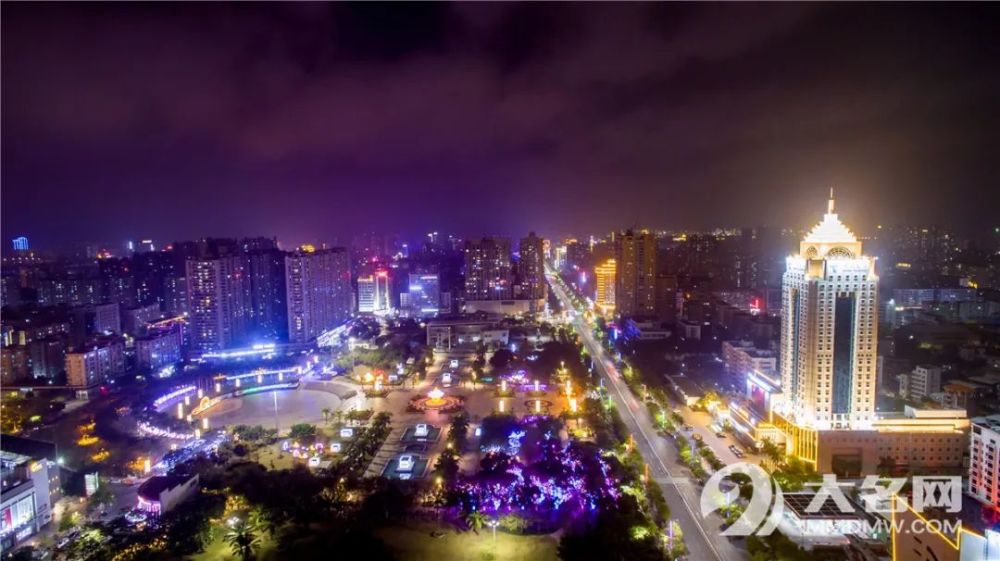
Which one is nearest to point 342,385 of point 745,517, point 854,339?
point 745,517

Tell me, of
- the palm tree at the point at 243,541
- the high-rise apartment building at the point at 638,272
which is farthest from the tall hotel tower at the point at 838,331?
the high-rise apartment building at the point at 638,272

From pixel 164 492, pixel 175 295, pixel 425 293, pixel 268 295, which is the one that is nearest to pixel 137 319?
pixel 175 295

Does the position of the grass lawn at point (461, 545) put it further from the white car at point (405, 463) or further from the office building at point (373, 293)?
the office building at point (373, 293)

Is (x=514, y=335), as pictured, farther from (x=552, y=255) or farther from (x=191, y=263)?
(x=552, y=255)
